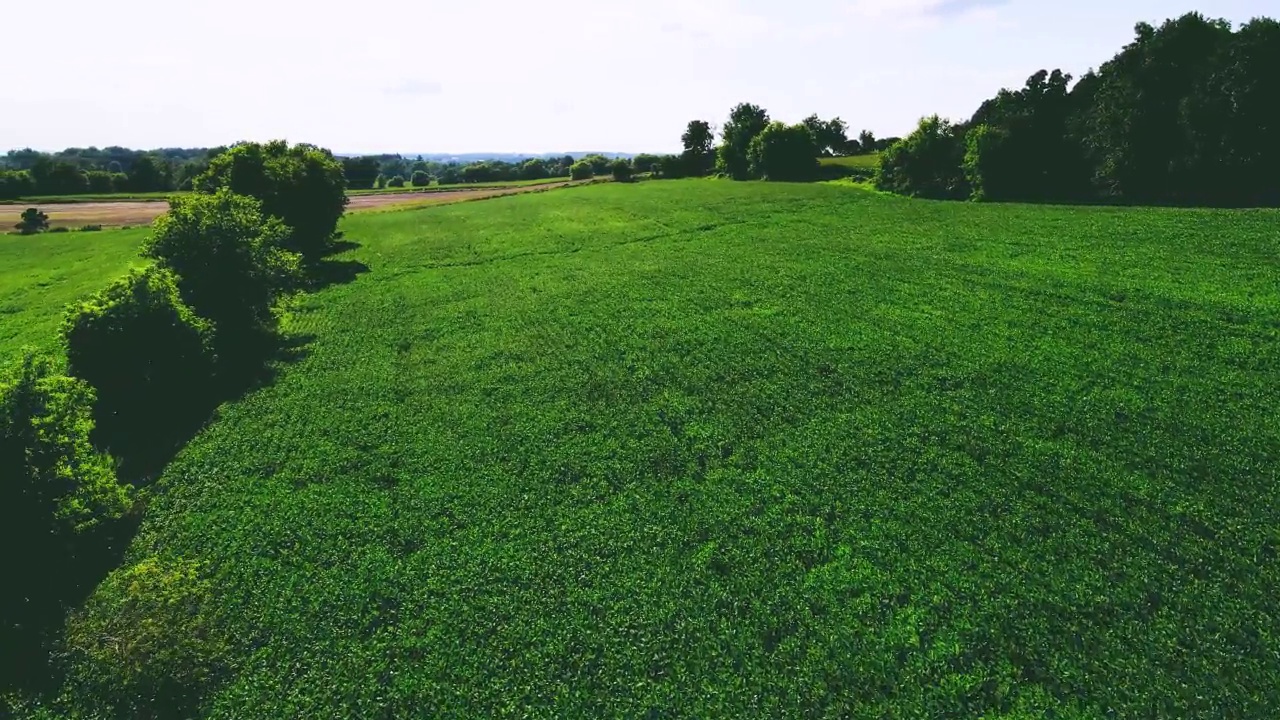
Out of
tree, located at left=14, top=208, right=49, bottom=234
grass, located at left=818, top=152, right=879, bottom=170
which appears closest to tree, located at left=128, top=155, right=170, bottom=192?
tree, located at left=14, top=208, right=49, bottom=234

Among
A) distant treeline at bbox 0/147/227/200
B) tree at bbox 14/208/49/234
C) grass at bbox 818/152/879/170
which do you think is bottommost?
tree at bbox 14/208/49/234

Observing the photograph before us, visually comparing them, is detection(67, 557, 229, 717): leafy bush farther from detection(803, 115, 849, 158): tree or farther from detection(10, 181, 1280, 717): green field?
detection(803, 115, 849, 158): tree

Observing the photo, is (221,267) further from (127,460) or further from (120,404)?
(127,460)

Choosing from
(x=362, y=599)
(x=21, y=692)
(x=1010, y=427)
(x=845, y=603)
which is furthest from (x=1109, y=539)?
(x=21, y=692)

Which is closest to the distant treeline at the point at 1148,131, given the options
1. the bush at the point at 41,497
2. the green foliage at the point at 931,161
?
the green foliage at the point at 931,161

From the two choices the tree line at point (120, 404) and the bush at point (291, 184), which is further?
the bush at point (291, 184)

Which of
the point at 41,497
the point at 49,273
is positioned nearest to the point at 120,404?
the point at 41,497

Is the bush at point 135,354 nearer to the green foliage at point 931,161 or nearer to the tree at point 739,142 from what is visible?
the green foliage at point 931,161

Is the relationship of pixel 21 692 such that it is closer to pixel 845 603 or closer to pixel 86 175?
pixel 845 603
